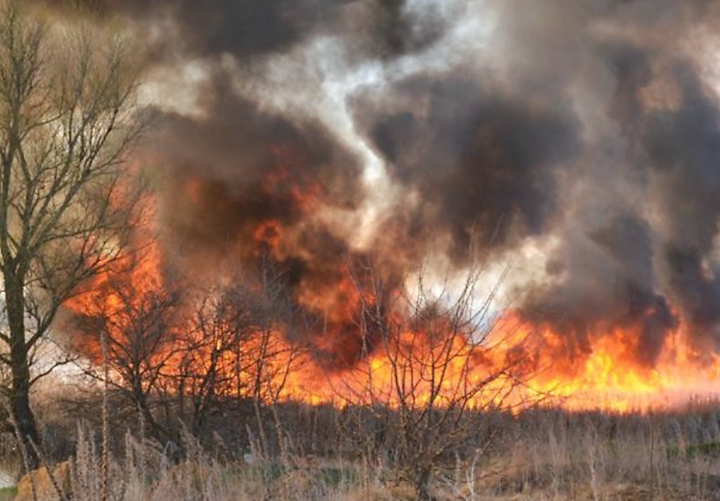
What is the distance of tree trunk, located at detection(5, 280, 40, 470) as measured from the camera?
1698 cm

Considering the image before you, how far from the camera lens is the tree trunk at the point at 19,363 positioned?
55.7ft

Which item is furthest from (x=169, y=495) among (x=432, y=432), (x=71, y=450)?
(x=71, y=450)

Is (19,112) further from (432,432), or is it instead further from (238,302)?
(432,432)

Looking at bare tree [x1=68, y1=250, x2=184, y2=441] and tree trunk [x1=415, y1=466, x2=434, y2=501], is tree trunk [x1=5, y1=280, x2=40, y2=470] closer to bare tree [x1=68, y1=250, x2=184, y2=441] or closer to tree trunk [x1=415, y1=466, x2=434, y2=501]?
bare tree [x1=68, y1=250, x2=184, y2=441]

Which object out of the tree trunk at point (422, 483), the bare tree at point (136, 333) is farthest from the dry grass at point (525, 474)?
the bare tree at point (136, 333)

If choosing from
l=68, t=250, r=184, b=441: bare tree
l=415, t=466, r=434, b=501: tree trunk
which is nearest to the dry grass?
l=415, t=466, r=434, b=501: tree trunk

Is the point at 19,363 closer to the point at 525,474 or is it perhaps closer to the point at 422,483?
the point at 525,474

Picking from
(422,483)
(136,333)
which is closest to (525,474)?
(422,483)

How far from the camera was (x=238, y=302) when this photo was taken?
19.7 meters

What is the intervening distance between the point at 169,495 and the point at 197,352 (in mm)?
11283

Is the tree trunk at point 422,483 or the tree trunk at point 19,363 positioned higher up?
the tree trunk at point 19,363

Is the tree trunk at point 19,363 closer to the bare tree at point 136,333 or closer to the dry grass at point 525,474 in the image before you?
the bare tree at point 136,333

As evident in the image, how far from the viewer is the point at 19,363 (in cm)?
1742

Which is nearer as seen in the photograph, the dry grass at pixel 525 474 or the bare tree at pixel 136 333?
the dry grass at pixel 525 474
